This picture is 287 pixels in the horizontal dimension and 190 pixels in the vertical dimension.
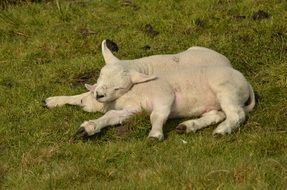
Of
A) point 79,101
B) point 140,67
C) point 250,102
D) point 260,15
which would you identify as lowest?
point 260,15

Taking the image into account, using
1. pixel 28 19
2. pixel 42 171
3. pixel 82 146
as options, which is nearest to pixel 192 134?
pixel 82 146

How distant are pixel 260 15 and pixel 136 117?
5055mm

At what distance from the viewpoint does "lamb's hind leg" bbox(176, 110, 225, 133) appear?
8156 millimetres

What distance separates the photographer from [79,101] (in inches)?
372

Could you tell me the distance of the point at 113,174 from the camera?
6875mm

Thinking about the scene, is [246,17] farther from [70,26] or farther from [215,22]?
[70,26]

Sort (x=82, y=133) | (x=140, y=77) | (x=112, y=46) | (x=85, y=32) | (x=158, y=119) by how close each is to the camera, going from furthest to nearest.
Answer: (x=85, y=32), (x=112, y=46), (x=140, y=77), (x=158, y=119), (x=82, y=133)

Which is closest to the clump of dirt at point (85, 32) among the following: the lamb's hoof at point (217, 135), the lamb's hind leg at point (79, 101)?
the lamb's hind leg at point (79, 101)

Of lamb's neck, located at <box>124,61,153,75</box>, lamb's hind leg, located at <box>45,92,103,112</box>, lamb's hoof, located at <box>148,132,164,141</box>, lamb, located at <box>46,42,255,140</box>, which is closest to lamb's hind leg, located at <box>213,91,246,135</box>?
lamb, located at <box>46,42,255,140</box>

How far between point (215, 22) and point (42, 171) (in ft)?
20.5

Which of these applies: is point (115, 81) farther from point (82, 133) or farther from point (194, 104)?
point (194, 104)

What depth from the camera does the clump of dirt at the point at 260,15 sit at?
1252cm

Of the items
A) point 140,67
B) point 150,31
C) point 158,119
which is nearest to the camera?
point 158,119

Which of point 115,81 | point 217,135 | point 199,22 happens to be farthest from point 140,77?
point 199,22
